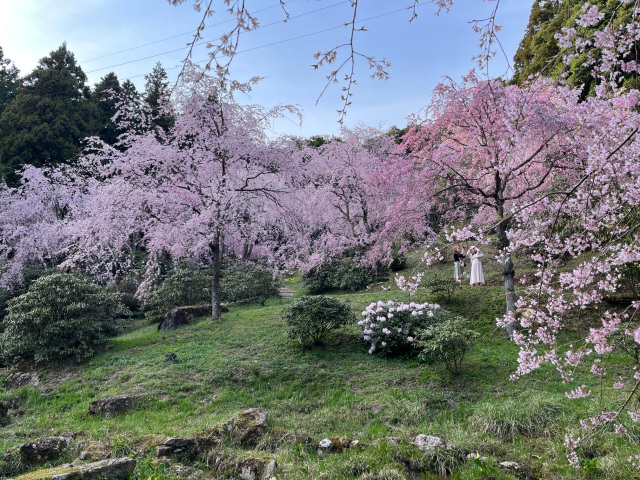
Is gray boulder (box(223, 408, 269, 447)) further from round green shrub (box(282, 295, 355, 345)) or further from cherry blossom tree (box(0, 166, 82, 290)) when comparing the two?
cherry blossom tree (box(0, 166, 82, 290))

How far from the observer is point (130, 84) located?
31438 mm

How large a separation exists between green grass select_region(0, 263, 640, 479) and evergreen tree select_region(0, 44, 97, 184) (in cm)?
1936

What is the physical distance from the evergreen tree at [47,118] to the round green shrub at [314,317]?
69.0ft

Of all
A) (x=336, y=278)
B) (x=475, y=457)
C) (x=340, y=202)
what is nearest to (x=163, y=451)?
(x=475, y=457)

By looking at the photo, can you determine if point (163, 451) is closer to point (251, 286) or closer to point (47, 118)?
point (251, 286)

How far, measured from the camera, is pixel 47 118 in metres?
24.7

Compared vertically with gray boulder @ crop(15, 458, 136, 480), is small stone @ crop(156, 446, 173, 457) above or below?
below

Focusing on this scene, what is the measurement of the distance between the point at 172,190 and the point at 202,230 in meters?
1.39

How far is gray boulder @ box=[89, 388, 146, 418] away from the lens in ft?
20.4

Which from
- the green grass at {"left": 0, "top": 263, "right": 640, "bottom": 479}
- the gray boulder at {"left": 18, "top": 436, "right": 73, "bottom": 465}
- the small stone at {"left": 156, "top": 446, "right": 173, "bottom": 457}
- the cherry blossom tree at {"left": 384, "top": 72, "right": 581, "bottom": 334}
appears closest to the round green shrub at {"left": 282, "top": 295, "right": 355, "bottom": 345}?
the green grass at {"left": 0, "top": 263, "right": 640, "bottom": 479}

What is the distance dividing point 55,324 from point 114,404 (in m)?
3.87

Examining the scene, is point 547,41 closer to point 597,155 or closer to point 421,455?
point 597,155

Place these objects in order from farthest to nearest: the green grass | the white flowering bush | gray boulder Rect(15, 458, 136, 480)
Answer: the white flowering bush → the green grass → gray boulder Rect(15, 458, 136, 480)

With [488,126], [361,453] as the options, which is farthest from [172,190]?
[361,453]
